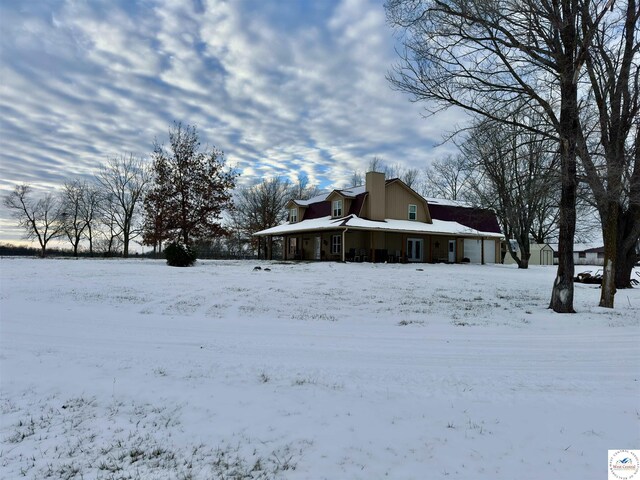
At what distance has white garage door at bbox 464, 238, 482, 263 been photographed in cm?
3297

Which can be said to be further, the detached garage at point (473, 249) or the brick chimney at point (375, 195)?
the detached garage at point (473, 249)

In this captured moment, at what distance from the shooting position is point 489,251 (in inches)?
1361

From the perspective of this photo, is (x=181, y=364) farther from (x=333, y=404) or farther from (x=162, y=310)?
(x=162, y=310)

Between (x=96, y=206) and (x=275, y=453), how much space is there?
54.1 metres

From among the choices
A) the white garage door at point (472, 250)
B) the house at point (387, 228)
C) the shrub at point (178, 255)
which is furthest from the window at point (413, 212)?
the shrub at point (178, 255)

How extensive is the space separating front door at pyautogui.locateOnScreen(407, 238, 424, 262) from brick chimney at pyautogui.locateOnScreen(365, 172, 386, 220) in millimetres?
3386

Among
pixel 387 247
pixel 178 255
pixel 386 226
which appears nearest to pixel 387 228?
pixel 386 226

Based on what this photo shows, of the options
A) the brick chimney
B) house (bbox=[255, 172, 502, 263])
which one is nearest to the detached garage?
house (bbox=[255, 172, 502, 263])

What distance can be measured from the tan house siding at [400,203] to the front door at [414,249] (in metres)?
1.58

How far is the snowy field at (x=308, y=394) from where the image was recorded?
3.39m

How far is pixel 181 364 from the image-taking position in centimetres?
570

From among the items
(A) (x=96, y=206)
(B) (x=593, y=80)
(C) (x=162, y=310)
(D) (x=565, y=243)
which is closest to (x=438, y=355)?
(C) (x=162, y=310)

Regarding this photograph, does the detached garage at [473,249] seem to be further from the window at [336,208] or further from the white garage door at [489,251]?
the window at [336,208]

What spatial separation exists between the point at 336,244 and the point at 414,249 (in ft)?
19.9
